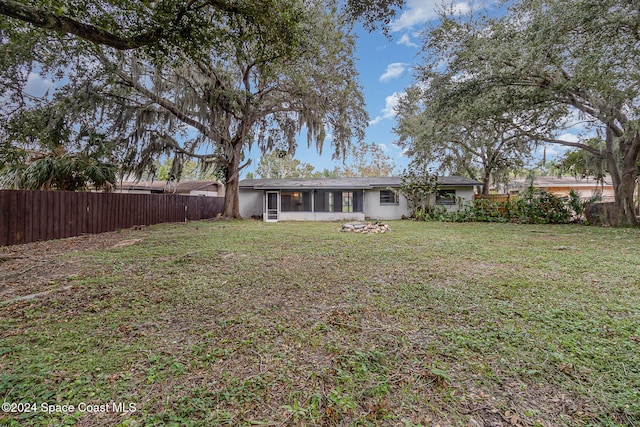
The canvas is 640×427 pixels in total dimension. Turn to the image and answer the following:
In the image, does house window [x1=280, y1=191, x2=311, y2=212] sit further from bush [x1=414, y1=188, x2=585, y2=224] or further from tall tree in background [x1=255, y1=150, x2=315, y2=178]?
tall tree in background [x1=255, y1=150, x2=315, y2=178]

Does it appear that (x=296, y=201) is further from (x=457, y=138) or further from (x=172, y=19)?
(x=172, y=19)

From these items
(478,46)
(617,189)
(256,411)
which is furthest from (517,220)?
(256,411)

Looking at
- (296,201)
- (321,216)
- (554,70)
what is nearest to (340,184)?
(321,216)

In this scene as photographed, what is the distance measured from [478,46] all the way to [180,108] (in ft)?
31.7

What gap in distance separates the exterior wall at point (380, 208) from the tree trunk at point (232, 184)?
264 inches

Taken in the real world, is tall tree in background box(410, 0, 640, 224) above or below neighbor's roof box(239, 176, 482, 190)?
above

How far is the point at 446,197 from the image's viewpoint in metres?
13.9

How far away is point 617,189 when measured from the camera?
9.80 metres

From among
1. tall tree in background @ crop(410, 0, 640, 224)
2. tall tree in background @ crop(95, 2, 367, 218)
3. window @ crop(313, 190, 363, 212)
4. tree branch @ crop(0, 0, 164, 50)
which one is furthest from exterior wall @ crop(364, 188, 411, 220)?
tree branch @ crop(0, 0, 164, 50)

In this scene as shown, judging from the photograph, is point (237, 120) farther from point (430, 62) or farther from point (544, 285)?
point (544, 285)

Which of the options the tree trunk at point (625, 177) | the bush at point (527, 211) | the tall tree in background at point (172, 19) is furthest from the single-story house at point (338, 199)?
the tall tree in background at point (172, 19)

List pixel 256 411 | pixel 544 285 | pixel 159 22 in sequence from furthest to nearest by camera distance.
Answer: pixel 159 22, pixel 544 285, pixel 256 411

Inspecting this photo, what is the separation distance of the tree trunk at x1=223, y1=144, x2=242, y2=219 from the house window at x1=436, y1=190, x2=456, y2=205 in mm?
9890

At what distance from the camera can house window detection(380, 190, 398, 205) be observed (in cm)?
1464
